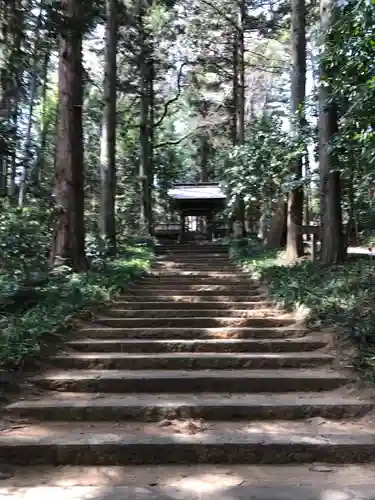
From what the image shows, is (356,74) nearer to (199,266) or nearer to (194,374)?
(194,374)

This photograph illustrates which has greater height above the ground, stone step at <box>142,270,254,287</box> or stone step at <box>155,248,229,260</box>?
stone step at <box>155,248,229,260</box>

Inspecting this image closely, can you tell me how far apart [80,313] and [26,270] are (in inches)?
42.2

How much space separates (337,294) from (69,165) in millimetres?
4920

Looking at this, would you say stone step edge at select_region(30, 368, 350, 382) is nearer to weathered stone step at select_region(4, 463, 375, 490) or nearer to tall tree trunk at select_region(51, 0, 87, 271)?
weathered stone step at select_region(4, 463, 375, 490)

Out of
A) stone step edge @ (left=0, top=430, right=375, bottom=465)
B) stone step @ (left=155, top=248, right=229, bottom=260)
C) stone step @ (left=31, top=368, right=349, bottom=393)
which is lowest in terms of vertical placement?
stone step edge @ (left=0, top=430, right=375, bottom=465)

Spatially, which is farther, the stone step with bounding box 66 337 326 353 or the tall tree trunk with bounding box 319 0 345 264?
the tall tree trunk with bounding box 319 0 345 264

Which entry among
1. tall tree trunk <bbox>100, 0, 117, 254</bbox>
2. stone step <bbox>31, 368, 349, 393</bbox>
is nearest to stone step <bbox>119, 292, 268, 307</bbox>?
stone step <bbox>31, 368, 349, 393</bbox>

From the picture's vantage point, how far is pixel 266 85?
1063 inches

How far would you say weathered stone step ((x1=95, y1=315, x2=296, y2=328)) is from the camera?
6.35 metres

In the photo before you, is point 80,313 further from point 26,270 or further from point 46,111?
point 46,111

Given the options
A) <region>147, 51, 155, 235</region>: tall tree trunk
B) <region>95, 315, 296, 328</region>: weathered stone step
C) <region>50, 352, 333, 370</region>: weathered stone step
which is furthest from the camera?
<region>147, 51, 155, 235</region>: tall tree trunk

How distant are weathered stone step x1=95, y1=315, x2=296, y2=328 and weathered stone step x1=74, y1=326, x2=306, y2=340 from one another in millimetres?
283

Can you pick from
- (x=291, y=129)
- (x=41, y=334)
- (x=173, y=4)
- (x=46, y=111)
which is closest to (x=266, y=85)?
(x=173, y=4)

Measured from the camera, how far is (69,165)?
8.77 m
